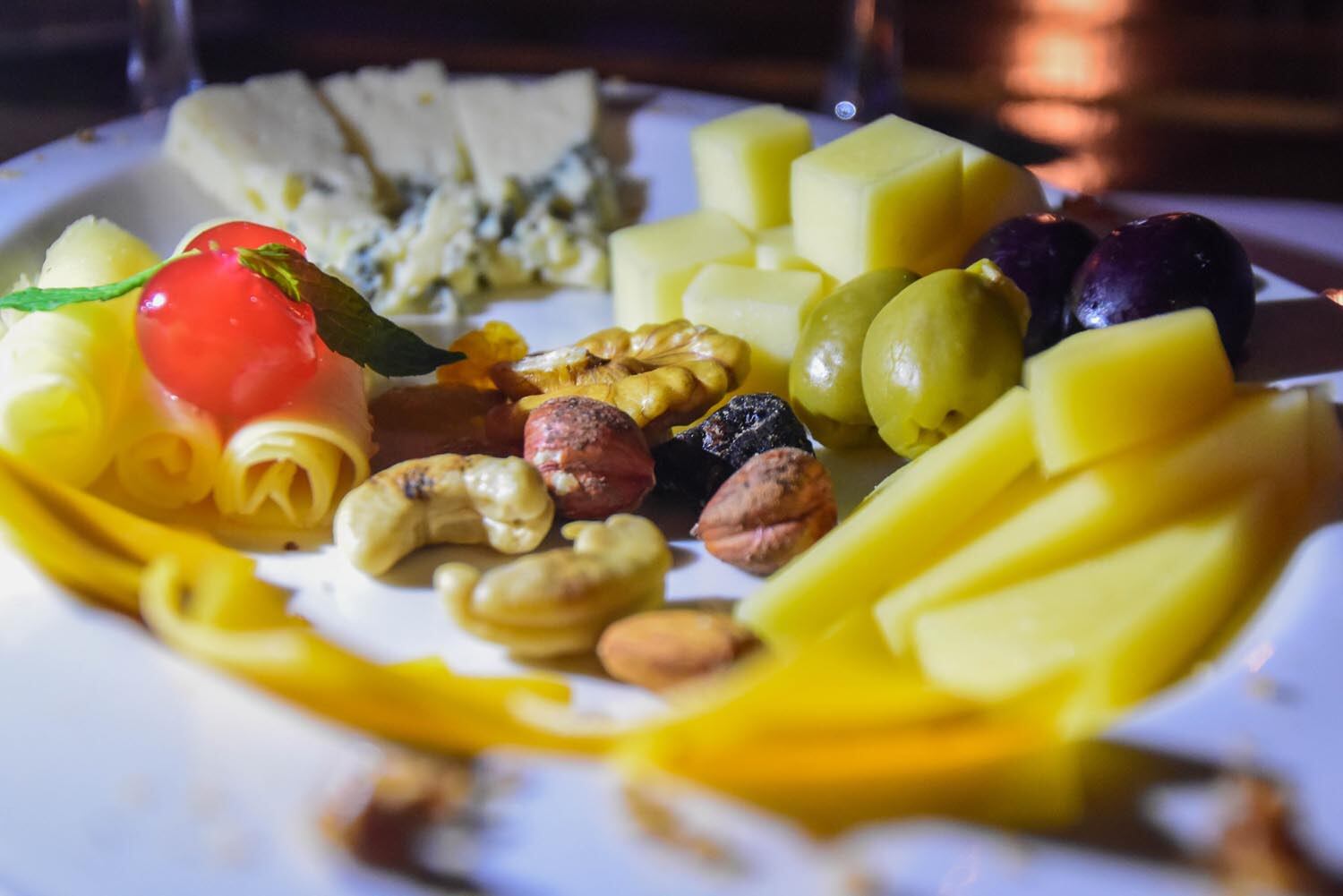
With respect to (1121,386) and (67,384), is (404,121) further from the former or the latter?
(1121,386)

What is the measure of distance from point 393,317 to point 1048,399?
1.09 metres

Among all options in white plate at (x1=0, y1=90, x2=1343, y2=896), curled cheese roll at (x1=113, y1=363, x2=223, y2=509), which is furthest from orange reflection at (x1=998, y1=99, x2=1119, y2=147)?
curled cheese roll at (x1=113, y1=363, x2=223, y2=509)

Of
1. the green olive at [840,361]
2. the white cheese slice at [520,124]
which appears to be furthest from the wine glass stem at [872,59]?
the green olive at [840,361]

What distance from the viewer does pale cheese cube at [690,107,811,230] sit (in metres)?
1.80

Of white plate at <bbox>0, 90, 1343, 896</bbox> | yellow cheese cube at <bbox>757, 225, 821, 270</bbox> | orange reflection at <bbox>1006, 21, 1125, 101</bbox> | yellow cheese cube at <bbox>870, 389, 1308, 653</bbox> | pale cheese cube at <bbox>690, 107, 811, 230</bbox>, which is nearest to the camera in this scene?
white plate at <bbox>0, 90, 1343, 896</bbox>

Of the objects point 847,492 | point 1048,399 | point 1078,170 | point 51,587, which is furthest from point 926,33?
point 51,587

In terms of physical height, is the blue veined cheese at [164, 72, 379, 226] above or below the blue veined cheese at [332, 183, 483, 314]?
above

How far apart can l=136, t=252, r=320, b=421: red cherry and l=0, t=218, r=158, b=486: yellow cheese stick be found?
46mm

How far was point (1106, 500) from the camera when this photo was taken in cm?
104

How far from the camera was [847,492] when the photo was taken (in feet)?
4.58

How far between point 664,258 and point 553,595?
78 centimetres

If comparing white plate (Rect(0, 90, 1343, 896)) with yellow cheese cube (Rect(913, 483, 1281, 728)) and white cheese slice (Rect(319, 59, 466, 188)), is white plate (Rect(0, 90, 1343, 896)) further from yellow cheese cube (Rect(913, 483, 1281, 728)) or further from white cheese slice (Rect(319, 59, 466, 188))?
white cheese slice (Rect(319, 59, 466, 188))

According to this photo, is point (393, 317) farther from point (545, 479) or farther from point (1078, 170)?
point (1078, 170)

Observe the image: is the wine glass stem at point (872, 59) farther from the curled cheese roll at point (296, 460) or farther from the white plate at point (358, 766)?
the white plate at point (358, 766)
